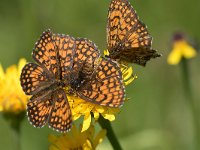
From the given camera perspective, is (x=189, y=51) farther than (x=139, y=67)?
No

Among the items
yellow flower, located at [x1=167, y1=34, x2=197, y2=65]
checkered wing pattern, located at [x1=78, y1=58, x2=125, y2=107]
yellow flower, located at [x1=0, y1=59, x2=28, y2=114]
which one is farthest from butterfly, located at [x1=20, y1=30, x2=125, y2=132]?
yellow flower, located at [x1=167, y1=34, x2=197, y2=65]

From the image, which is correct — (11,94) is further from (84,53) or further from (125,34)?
(125,34)

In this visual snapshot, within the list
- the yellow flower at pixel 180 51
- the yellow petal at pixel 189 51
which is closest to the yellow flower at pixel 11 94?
the yellow flower at pixel 180 51

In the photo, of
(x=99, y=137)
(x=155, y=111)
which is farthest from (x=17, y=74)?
(x=155, y=111)

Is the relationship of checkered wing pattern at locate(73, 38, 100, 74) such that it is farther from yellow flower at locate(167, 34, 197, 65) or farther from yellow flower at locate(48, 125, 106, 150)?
yellow flower at locate(167, 34, 197, 65)

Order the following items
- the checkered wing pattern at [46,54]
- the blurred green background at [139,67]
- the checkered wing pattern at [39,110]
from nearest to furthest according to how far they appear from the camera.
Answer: the checkered wing pattern at [39,110] → the checkered wing pattern at [46,54] → the blurred green background at [139,67]

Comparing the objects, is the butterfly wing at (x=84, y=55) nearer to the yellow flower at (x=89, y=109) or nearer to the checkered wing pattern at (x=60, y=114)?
the yellow flower at (x=89, y=109)

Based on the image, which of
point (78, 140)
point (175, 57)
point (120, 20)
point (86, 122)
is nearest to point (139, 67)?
point (175, 57)
